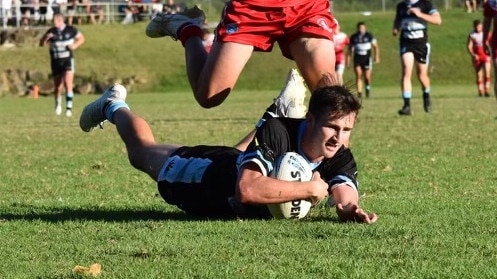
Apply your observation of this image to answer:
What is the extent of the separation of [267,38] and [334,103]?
1.79 metres

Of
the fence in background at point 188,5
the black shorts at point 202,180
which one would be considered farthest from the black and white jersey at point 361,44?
the black shorts at point 202,180

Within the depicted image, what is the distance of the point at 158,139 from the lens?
50.9 ft

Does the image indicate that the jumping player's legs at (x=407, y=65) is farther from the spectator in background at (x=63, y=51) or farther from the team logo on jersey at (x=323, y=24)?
the team logo on jersey at (x=323, y=24)

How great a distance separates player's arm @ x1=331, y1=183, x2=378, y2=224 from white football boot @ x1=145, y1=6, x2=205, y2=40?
242 cm

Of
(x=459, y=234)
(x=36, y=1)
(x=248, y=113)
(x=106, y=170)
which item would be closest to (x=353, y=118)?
(x=459, y=234)

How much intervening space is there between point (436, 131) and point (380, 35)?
127 ft

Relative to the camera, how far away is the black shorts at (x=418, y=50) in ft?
64.8

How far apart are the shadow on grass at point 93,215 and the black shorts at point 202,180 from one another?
0.33 feet

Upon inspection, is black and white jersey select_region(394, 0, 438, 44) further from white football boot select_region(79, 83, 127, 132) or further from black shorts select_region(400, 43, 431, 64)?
white football boot select_region(79, 83, 127, 132)

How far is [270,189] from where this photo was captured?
20.7ft

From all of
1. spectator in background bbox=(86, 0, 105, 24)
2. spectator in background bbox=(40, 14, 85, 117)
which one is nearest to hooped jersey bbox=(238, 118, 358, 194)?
spectator in background bbox=(40, 14, 85, 117)

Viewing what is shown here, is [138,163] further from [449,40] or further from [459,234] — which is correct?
[449,40]

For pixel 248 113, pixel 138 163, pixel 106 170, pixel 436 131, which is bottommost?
pixel 248 113

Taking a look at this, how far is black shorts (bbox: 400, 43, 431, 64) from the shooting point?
19.8 m
